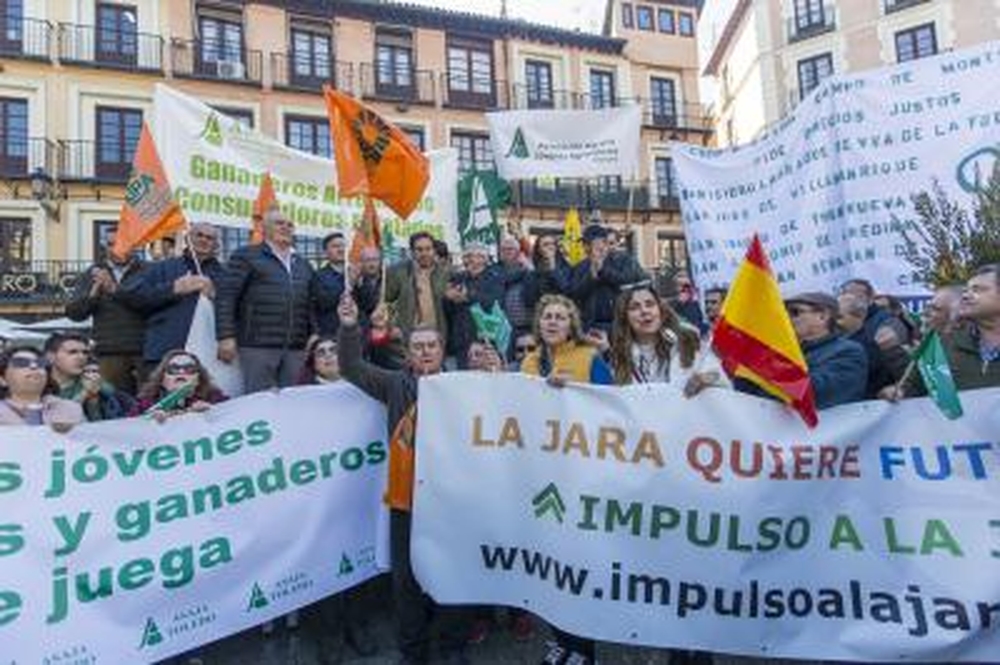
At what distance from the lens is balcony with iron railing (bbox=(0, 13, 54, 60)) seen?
27047 mm

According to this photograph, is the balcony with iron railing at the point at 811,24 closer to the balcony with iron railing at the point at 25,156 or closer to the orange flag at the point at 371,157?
the balcony with iron railing at the point at 25,156

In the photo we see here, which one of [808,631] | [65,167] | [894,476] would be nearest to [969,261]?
[894,476]

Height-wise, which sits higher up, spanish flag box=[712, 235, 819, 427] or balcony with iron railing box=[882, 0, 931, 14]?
balcony with iron railing box=[882, 0, 931, 14]

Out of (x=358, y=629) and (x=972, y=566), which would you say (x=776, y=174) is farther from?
(x=358, y=629)

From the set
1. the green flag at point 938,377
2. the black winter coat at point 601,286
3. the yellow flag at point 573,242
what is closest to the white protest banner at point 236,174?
the yellow flag at point 573,242

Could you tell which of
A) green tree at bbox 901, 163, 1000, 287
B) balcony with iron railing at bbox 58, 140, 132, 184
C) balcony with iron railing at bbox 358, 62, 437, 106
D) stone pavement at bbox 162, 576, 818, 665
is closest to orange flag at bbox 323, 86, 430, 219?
stone pavement at bbox 162, 576, 818, 665

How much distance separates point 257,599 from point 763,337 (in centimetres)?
288

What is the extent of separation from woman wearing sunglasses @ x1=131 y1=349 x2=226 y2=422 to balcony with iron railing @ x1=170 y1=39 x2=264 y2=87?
26.6 m

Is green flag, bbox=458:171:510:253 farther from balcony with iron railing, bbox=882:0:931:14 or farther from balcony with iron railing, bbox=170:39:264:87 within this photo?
balcony with iron railing, bbox=882:0:931:14

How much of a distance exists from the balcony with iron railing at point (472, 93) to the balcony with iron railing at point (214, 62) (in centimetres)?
669

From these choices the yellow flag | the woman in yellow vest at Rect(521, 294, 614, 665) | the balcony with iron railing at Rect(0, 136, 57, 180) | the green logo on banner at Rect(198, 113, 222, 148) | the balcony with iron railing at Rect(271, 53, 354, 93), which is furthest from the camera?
the balcony with iron railing at Rect(271, 53, 354, 93)

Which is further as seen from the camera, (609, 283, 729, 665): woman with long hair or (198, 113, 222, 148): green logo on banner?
(198, 113, 222, 148): green logo on banner

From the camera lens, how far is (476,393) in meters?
4.71

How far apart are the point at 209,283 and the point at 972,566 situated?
503 centimetres
